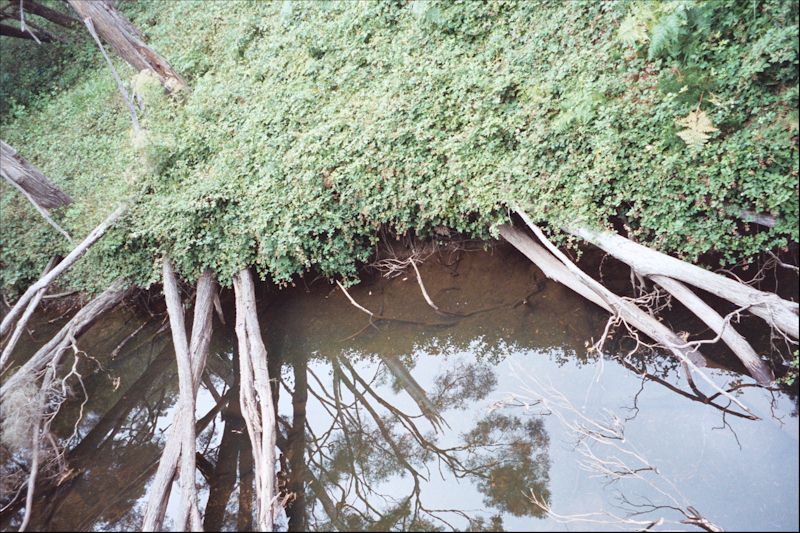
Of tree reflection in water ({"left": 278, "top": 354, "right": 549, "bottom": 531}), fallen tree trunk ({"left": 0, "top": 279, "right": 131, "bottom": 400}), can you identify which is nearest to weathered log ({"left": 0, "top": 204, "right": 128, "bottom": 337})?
fallen tree trunk ({"left": 0, "top": 279, "right": 131, "bottom": 400})

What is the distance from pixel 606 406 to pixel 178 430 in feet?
14.3

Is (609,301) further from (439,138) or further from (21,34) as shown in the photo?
(21,34)

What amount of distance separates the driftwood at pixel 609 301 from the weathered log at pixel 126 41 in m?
7.03

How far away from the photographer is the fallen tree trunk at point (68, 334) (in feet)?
22.9

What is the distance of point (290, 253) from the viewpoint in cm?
761

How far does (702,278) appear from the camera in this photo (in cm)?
543

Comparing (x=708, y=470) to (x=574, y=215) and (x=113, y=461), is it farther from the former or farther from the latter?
(x=113, y=461)

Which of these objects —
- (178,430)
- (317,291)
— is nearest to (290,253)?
(317,291)

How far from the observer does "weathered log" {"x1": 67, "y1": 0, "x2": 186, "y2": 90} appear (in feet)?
34.3

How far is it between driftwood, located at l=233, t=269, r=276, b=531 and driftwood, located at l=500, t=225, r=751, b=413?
3.31m

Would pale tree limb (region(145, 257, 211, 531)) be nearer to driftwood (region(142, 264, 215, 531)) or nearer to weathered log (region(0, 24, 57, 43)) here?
driftwood (region(142, 264, 215, 531))

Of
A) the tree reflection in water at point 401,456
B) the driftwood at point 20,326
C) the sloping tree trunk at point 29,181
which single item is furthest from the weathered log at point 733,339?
the sloping tree trunk at point 29,181

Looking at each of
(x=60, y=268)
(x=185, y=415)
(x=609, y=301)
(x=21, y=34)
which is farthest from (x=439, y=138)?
(x=21, y=34)

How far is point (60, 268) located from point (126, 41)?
5364 millimetres
